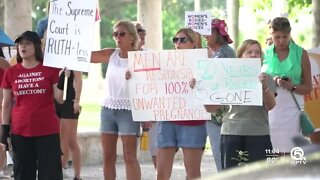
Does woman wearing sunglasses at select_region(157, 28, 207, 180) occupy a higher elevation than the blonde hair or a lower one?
lower

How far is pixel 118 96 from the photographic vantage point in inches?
359

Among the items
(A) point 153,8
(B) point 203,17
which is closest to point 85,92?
(A) point 153,8

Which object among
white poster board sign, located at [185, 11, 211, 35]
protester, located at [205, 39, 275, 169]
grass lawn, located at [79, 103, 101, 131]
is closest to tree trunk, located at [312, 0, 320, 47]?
white poster board sign, located at [185, 11, 211, 35]

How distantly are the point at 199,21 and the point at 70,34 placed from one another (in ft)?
9.28

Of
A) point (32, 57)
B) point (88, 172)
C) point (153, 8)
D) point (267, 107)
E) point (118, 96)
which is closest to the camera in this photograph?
point (267, 107)

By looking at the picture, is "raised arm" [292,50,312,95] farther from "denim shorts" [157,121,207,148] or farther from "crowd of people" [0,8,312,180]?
"denim shorts" [157,121,207,148]

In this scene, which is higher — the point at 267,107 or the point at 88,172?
the point at 267,107

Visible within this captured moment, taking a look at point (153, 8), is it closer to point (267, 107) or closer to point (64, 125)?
point (64, 125)

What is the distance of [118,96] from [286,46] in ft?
5.59

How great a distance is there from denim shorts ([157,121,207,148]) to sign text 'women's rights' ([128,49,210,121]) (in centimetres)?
14

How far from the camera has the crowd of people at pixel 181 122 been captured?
798 centimetres

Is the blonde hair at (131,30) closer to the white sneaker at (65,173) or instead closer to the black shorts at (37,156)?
the black shorts at (37,156)

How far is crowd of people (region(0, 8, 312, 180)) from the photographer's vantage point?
7980 mm

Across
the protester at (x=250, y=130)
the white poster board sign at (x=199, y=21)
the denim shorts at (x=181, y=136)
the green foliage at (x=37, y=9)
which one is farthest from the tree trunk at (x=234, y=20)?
the green foliage at (x=37, y=9)
